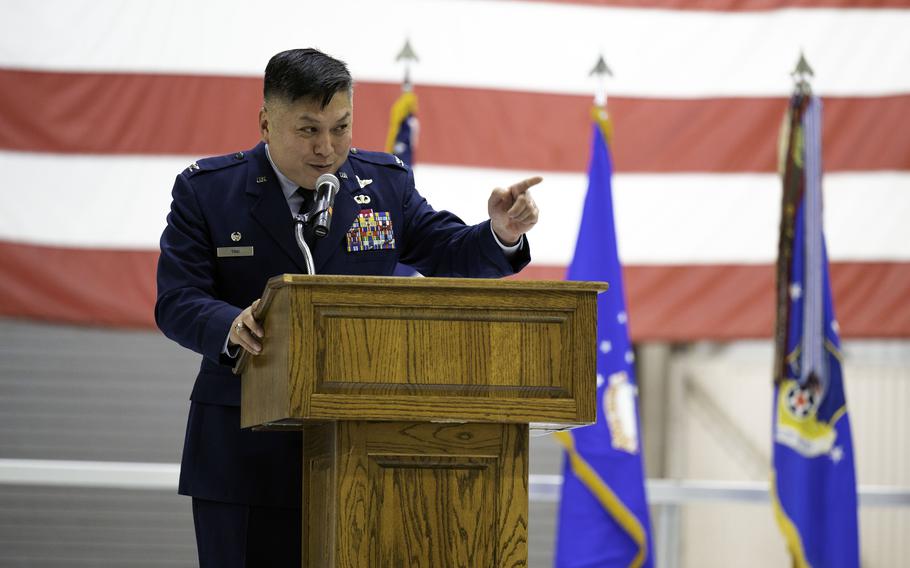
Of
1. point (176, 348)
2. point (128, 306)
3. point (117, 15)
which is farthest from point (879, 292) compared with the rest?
point (176, 348)

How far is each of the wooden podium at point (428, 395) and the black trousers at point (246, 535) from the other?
355mm

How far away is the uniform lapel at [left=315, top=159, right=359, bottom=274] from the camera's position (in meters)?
2.07

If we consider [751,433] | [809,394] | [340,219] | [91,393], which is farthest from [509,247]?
[751,433]

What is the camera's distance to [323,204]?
1852 millimetres

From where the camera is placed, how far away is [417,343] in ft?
5.24

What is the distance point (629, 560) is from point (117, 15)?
103 inches

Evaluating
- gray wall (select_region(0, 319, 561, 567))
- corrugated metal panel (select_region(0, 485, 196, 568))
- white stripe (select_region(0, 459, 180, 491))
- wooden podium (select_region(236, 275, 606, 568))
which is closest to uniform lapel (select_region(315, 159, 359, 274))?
wooden podium (select_region(236, 275, 606, 568))

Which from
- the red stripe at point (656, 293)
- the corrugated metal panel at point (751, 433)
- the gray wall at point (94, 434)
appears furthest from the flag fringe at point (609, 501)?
the corrugated metal panel at point (751, 433)

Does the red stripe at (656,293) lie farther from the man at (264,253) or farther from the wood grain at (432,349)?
the wood grain at (432,349)

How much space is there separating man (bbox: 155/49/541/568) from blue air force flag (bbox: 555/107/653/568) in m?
1.75

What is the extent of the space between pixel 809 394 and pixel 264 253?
2358mm

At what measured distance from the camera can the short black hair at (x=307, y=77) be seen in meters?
2.00

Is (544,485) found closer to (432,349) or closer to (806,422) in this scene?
(806,422)

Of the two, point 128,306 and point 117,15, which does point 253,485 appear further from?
point 117,15
